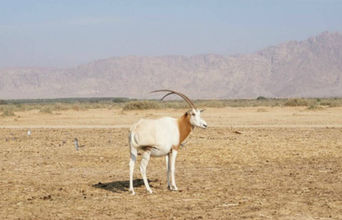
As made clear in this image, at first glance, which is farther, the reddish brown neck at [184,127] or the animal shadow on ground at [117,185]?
the animal shadow on ground at [117,185]

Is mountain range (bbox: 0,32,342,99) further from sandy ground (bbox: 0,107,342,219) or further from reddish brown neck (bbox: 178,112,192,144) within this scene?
reddish brown neck (bbox: 178,112,192,144)

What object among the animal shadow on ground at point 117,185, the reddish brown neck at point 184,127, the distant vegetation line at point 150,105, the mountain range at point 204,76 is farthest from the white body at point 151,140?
the mountain range at point 204,76

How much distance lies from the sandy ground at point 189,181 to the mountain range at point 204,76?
426 feet

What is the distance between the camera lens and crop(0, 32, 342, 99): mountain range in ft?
517

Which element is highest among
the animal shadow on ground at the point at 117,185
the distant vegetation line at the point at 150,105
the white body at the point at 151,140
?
the white body at the point at 151,140

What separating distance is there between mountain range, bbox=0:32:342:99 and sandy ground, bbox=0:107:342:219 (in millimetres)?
129859

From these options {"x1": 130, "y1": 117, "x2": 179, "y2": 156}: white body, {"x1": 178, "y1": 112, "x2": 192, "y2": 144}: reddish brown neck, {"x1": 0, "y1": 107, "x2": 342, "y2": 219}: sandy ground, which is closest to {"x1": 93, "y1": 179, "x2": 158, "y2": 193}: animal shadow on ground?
{"x1": 0, "y1": 107, "x2": 342, "y2": 219}: sandy ground

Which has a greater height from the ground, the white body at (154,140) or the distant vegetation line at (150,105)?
the white body at (154,140)

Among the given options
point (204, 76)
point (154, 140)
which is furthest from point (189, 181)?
point (204, 76)

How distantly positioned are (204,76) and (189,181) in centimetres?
16035

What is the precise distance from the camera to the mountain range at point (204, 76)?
15762 cm

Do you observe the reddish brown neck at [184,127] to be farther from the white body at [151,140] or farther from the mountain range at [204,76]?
the mountain range at [204,76]

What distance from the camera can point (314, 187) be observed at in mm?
12367

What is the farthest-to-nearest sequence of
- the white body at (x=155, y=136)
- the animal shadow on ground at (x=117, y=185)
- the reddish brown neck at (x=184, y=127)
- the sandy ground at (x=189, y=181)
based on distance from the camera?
the animal shadow on ground at (x=117, y=185)
the reddish brown neck at (x=184, y=127)
the white body at (x=155, y=136)
the sandy ground at (x=189, y=181)
